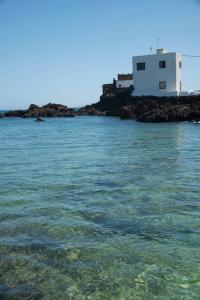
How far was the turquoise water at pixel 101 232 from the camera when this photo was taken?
23.1ft

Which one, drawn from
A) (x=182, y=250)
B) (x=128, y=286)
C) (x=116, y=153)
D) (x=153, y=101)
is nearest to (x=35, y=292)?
(x=128, y=286)

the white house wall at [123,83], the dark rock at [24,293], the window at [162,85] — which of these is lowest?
the dark rock at [24,293]

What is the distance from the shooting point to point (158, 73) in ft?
219

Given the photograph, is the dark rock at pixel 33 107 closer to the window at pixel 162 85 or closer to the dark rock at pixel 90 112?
the dark rock at pixel 90 112

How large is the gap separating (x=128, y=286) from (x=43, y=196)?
6548 millimetres

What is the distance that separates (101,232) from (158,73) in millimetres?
59317

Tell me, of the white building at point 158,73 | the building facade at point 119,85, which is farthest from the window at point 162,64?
the building facade at point 119,85

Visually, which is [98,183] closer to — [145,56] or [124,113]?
[124,113]

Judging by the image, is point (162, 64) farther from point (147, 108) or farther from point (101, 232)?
point (101, 232)

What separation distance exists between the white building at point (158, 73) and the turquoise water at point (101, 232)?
49.4 meters

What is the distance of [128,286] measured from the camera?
276 inches

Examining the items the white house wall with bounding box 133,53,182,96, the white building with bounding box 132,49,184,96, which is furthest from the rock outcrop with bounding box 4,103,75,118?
the white building with bounding box 132,49,184,96

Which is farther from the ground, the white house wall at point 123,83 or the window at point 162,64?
the window at point 162,64

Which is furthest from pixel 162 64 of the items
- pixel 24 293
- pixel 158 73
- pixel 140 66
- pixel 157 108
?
pixel 24 293
